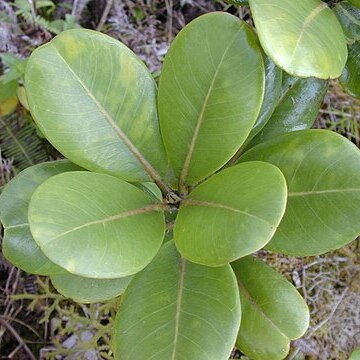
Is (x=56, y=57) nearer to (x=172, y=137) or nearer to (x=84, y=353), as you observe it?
(x=172, y=137)

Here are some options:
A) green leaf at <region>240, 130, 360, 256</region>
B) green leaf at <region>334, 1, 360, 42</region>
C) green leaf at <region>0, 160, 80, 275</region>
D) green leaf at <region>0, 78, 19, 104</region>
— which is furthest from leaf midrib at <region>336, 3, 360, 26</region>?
green leaf at <region>0, 78, 19, 104</region>

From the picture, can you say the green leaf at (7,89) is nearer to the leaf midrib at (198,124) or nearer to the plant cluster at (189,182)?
the plant cluster at (189,182)

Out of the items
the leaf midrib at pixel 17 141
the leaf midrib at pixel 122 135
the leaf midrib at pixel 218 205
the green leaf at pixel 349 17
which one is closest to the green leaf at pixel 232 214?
the leaf midrib at pixel 218 205

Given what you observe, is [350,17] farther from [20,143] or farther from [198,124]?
[20,143]

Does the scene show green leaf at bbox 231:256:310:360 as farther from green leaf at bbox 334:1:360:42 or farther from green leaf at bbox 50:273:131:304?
green leaf at bbox 334:1:360:42

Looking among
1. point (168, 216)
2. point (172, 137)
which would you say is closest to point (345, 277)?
point (168, 216)

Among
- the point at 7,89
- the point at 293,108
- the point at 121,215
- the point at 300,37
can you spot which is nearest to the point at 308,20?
the point at 300,37
